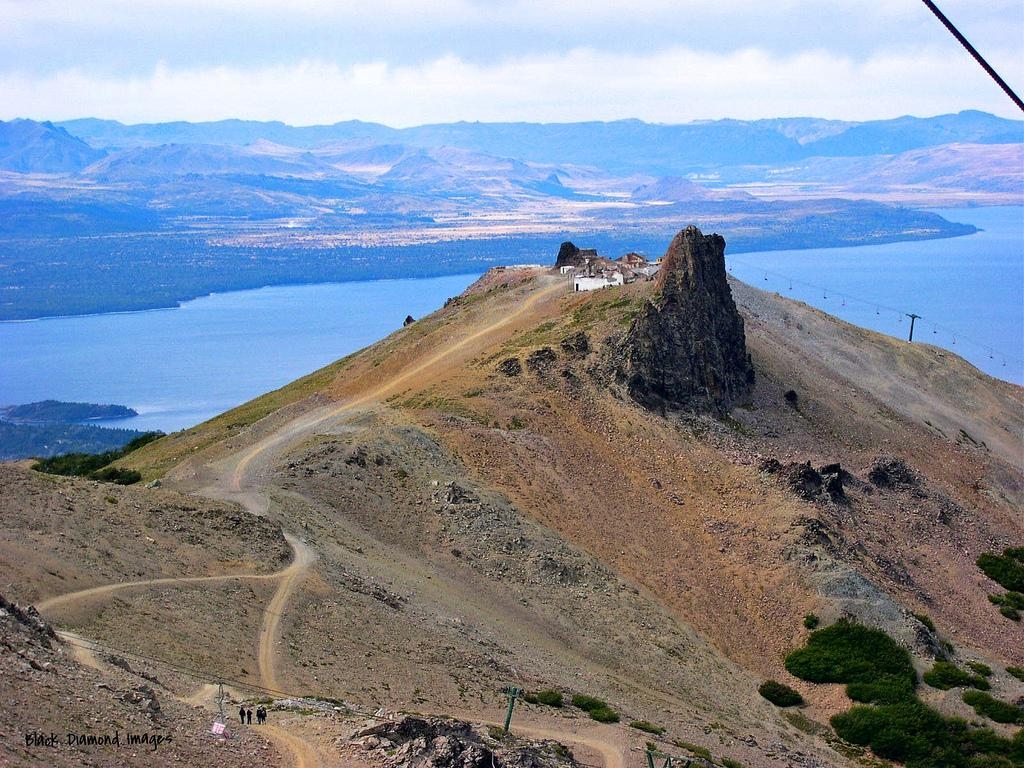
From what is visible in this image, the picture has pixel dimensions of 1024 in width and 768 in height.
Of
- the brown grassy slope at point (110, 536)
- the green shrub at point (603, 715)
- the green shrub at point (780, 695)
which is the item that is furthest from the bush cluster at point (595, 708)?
the brown grassy slope at point (110, 536)

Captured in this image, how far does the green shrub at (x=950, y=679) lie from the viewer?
4438 centimetres

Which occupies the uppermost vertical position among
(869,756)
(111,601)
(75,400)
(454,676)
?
(111,601)

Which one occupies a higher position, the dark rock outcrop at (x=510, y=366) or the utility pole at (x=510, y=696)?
the dark rock outcrop at (x=510, y=366)

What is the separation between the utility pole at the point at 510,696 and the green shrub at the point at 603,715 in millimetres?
2095

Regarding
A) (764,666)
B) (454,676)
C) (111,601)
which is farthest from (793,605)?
(111,601)

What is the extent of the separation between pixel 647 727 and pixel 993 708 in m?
16.4

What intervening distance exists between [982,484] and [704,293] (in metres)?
19.7

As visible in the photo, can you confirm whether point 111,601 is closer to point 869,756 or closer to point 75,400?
point 869,756

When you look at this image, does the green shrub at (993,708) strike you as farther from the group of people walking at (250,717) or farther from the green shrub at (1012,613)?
the group of people walking at (250,717)

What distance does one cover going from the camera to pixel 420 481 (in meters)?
49.0

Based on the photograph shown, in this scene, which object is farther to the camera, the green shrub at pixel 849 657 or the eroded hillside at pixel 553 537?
the green shrub at pixel 849 657

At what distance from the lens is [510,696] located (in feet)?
105

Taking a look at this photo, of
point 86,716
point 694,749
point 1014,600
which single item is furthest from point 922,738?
point 86,716

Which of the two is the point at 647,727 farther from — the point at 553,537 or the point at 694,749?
the point at 553,537
